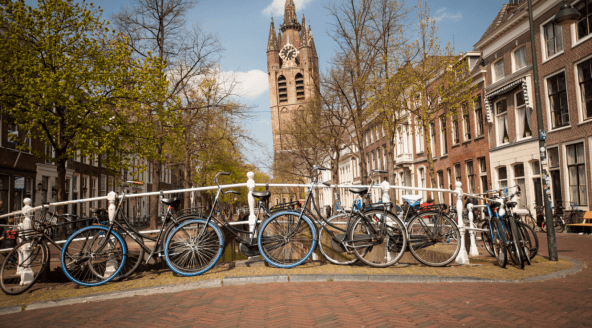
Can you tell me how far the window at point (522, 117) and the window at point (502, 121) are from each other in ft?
2.65

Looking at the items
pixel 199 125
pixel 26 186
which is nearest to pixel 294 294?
pixel 199 125

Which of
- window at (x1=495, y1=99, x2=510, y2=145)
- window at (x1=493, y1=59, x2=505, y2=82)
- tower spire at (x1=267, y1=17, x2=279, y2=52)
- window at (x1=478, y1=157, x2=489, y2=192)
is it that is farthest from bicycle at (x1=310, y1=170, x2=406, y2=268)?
tower spire at (x1=267, y1=17, x2=279, y2=52)

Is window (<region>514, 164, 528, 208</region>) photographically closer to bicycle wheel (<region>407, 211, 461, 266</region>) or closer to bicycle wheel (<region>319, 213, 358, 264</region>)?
bicycle wheel (<region>407, 211, 461, 266</region>)

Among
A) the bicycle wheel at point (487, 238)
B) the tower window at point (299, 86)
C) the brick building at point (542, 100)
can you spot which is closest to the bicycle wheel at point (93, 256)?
the bicycle wheel at point (487, 238)

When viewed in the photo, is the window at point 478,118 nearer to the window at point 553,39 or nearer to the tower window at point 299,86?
the window at point 553,39

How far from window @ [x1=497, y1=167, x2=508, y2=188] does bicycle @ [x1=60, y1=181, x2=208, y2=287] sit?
2004 cm

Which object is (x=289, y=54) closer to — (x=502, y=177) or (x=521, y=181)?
(x=502, y=177)

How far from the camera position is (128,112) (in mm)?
17297

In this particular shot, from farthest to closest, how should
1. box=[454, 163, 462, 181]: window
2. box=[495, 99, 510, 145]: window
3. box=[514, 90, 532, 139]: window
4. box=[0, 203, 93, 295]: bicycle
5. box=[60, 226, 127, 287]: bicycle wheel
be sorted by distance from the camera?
1. box=[454, 163, 462, 181]: window
2. box=[495, 99, 510, 145]: window
3. box=[514, 90, 532, 139]: window
4. box=[0, 203, 93, 295]: bicycle
5. box=[60, 226, 127, 287]: bicycle wheel

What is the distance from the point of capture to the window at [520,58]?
20.3 m

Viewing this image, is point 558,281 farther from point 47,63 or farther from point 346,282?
point 47,63

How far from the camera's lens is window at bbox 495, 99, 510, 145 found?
21.8 meters

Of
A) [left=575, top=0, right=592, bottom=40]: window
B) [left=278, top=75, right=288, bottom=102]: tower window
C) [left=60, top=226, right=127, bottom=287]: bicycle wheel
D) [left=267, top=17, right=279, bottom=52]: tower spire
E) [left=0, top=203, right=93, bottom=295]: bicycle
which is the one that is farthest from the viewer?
[left=278, top=75, right=288, bottom=102]: tower window

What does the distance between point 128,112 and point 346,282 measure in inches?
566
